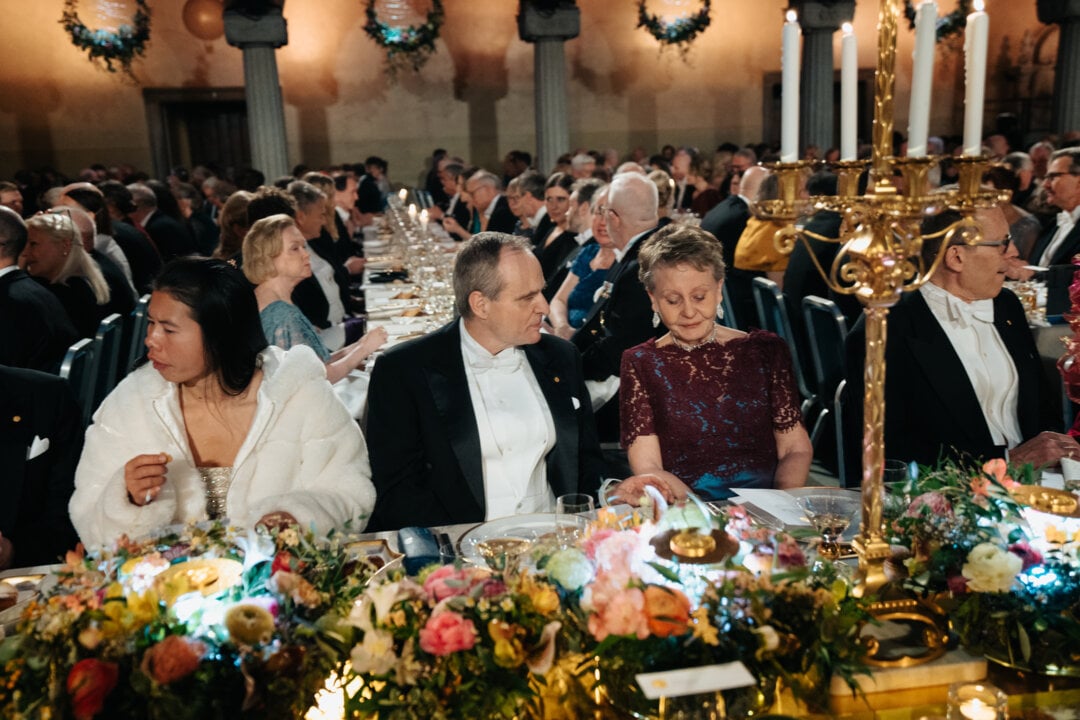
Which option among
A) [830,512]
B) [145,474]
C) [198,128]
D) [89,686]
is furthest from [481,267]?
[198,128]

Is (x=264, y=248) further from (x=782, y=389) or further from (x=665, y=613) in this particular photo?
(x=665, y=613)

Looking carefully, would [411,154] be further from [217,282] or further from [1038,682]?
[1038,682]

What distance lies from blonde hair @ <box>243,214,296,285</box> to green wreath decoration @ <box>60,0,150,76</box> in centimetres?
1151

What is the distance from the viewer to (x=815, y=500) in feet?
6.39

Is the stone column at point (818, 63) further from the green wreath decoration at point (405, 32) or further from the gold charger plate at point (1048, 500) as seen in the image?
the gold charger plate at point (1048, 500)

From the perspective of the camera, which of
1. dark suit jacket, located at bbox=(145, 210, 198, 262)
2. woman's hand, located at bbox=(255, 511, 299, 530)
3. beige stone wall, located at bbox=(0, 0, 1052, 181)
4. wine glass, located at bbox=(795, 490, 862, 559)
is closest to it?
wine glass, located at bbox=(795, 490, 862, 559)

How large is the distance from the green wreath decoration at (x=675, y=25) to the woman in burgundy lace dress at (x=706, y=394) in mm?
13507

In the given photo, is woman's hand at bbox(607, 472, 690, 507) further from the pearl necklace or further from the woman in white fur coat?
the woman in white fur coat

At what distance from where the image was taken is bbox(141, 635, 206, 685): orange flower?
121 centimetres

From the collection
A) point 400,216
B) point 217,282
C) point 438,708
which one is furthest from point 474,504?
point 400,216

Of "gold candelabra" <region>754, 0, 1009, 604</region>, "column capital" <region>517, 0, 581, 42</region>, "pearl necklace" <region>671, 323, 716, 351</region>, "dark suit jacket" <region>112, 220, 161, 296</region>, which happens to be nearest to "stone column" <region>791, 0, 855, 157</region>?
"column capital" <region>517, 0, 581, 42</region>

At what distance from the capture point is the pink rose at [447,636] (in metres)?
1.22

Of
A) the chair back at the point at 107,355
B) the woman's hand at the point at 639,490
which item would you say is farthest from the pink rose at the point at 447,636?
the chair back at the point at 107,355

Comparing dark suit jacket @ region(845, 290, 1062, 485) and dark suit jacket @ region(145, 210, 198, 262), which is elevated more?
dark suit jacket @ region(145, 210, 198, 262)
